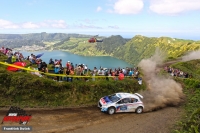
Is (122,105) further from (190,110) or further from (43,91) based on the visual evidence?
(43,91)

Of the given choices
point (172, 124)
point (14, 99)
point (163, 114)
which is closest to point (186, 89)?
point (163, 114)

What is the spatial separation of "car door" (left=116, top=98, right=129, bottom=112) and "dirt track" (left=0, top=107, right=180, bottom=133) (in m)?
0.51

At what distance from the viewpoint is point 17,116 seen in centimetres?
1516

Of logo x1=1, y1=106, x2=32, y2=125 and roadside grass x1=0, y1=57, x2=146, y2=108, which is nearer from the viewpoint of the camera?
logo x1=1, y1=106, x2=32, y2=125

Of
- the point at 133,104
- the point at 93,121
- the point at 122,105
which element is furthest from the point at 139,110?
the point at 93,121

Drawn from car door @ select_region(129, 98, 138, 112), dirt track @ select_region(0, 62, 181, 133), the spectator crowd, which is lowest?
dirt track @ select_region(0, 62, 181, 133)

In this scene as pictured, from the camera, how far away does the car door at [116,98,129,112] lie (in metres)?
18.3

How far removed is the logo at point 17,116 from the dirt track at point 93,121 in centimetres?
35

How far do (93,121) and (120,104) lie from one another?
3.54 m

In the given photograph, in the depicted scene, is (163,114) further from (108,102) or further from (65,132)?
(65,132)

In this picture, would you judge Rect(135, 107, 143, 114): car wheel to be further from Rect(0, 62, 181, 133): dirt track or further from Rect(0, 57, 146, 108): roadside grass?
Rect(0, 57, 146, 108): roadside grass

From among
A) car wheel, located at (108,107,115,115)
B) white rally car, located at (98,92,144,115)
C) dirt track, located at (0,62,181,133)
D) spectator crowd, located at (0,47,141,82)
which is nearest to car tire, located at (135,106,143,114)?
white rally car, located at (98,92,144,115)

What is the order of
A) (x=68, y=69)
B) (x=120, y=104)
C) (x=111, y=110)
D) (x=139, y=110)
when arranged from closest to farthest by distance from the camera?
(x=111, y=110) → (x=120, y=104) → (x=139, y=110) → (x=68, y=69)

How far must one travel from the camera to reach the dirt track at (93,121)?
14.6m
